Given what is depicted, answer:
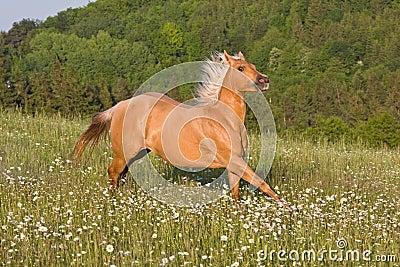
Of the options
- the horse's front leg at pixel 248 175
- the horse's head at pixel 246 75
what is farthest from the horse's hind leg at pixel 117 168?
the horse's head at pixel 246 75

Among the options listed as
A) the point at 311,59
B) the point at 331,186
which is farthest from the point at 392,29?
the point at 331,186

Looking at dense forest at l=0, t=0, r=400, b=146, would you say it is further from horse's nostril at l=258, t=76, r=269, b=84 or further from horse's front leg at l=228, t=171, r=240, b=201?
horse's nostril at l=258, t=76, r=269, b=84

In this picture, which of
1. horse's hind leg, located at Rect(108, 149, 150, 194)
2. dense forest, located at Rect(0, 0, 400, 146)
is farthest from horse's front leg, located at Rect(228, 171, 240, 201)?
dense forest, located at Rect(0, 0, 400, 146)

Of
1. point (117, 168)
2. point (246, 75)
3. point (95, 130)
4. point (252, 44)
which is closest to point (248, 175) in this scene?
point (246, 75)

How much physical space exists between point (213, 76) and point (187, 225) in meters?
2.27

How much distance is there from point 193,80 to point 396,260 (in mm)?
3443

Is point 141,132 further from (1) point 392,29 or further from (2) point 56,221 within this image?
(1) point 392,29

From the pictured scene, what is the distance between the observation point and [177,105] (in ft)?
26.8

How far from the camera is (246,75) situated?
732cm

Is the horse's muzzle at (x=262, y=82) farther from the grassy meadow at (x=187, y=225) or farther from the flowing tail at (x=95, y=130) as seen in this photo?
the flowing tail at (x=95, y=130)

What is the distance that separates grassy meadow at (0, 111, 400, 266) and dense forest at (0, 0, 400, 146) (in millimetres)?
40811

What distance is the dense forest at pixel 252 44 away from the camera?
70750 millimetres

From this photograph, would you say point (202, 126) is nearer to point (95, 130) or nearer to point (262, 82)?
point (262, 82)

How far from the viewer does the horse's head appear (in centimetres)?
723
